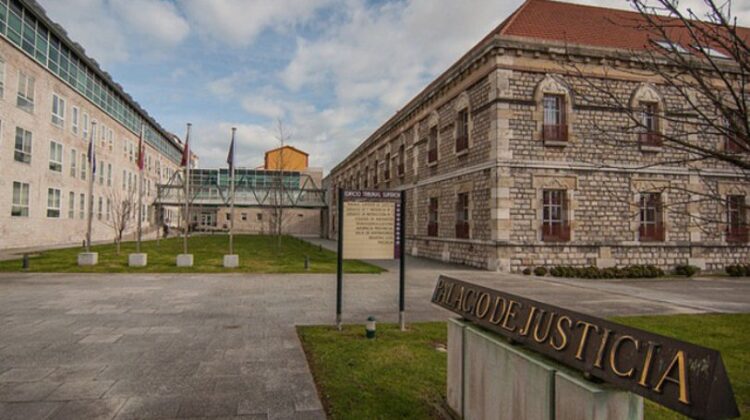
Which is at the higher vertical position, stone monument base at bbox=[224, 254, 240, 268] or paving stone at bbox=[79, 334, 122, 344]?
stone monument base at bbox=[224, 254, 240, 268]

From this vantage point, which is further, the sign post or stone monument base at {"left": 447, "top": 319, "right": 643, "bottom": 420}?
the sign post

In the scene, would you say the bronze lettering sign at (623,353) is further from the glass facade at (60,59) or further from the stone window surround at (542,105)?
the glass facade at (60,59)

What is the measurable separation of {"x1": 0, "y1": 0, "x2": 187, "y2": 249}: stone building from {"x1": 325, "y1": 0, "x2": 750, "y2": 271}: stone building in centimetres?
1754

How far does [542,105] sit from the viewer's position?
18594 millimetres

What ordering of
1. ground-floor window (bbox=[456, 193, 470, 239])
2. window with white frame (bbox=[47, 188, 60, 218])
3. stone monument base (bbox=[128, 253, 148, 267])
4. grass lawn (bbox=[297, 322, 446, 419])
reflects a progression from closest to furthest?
grass lawn (bbox=[297, 322, 446, 419]), stone monument base (bbox=[128, 253, 148, 267]), ground-floor window (bbox=[456, 193, 470, 239]), window with white frame (bbox=[47, 188, 60, 218])

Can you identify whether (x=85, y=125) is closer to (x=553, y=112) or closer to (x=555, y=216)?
(x=553, y=112)

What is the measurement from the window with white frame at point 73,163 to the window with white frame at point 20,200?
252 inches

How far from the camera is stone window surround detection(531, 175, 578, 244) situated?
18281 millimetres

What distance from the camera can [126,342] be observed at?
6957mm

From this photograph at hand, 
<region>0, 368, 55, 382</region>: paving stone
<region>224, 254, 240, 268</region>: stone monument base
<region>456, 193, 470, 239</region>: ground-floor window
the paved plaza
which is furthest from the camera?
<region>456, 193, 470, 239</region>: ground-floor window

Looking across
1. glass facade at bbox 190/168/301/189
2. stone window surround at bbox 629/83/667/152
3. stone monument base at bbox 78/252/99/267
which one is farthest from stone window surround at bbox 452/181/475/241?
glass facade at bbox 190/168/301/189

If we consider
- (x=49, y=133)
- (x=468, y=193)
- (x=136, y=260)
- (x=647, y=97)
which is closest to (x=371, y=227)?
(x=468, y=193)

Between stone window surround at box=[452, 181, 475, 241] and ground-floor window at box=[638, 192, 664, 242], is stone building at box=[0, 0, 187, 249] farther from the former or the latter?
ground-floor window at box=[638, 192, 664, 242]

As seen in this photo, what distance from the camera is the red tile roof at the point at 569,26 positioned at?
20.0m
